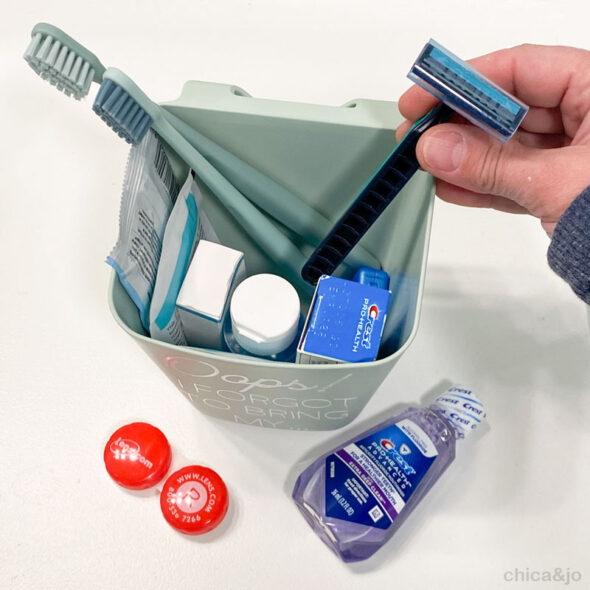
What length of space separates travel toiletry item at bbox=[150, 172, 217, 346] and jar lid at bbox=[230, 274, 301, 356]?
4 cm

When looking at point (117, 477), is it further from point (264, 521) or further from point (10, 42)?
point (10, 42)

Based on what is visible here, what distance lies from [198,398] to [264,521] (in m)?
0.11

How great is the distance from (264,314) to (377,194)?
0.10m

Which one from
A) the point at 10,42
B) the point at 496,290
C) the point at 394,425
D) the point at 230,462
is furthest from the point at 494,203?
the point at 10,42

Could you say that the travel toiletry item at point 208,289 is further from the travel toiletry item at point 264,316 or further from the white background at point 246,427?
the white background at point 246,427

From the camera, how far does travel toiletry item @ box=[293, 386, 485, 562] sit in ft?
1.33

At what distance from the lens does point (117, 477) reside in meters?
0.44

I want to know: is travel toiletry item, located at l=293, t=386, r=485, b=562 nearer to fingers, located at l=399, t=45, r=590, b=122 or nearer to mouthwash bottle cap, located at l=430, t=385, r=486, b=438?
mouthwash bottle cap, located at l=430, t=385, r=486, b=438

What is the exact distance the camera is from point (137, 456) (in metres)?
0.44

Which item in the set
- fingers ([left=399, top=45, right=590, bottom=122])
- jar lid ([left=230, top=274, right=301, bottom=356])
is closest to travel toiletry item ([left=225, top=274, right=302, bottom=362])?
jar lid ([left=230, top=274, right=301, bottom=356])

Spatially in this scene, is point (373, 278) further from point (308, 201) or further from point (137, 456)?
point (137, 456)

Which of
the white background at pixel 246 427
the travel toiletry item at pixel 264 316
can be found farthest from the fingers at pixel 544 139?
the travel toiletry item at pixel 264 316

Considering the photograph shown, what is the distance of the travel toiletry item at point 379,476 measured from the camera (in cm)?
40

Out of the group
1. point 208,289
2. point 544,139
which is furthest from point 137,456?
point 544,139
